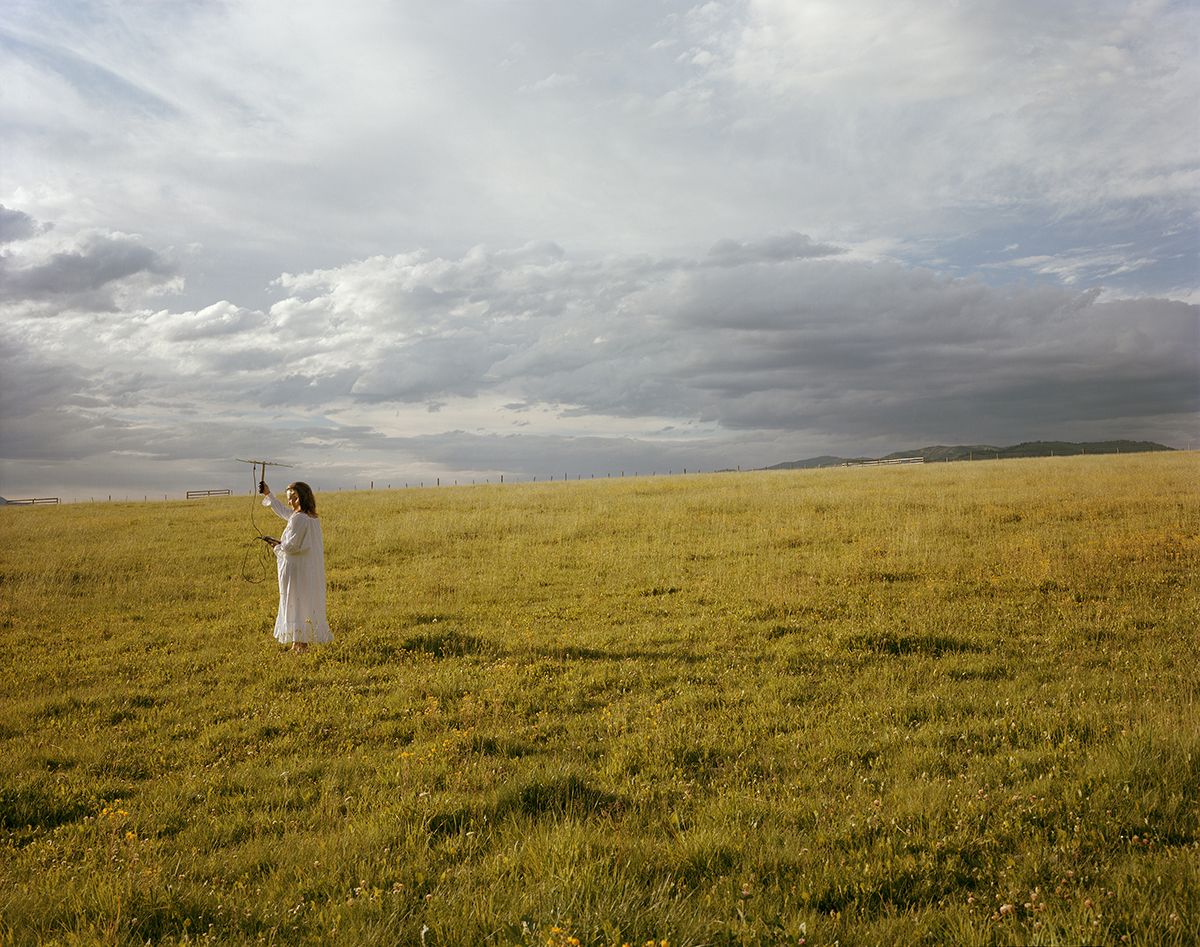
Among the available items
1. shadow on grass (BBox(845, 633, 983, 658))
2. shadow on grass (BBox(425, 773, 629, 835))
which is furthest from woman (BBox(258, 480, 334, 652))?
shadow on grass (BBox(845, 633, 983, 658))

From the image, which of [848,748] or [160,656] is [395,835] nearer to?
[848,748]

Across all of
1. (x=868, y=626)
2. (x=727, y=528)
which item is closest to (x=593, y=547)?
(x=727, y=528)

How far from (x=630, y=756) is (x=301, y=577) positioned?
8838mm

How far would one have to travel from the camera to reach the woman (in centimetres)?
1338

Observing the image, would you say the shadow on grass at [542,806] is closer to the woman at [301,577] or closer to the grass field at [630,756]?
the grass field at [630,756]

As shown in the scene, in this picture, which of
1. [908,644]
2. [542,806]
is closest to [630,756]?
[542,806]

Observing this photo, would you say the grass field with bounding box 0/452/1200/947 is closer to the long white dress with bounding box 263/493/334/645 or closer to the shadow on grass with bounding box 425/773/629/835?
the shadow on grass with bounding box 425/773/629/835

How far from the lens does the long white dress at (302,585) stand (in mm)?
13367

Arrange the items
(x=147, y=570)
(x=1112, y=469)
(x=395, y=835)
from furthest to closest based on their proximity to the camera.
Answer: (x=1112, y=469)
(x=147, y=570)
(x=395, y=835)

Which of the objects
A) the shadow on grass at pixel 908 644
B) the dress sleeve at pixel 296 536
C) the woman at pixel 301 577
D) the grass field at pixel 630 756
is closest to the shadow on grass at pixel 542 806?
the grass field at pixel 630 756

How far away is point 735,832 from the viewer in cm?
545

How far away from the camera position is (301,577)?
13484mm

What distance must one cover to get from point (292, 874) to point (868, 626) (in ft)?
35.0

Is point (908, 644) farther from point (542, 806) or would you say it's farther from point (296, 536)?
point (296, 536)
